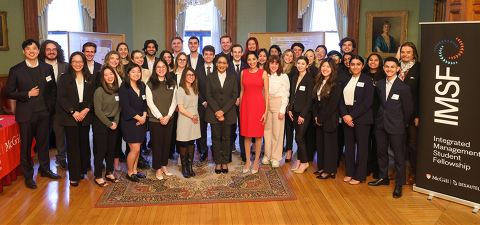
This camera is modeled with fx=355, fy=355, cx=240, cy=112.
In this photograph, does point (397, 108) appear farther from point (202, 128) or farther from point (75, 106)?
point (75, 106)

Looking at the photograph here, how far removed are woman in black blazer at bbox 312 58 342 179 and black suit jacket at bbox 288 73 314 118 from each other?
83 mm

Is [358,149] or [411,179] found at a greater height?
[358,149]

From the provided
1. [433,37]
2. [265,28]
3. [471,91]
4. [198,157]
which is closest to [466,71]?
[471,91]

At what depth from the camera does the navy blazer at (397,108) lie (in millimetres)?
3994

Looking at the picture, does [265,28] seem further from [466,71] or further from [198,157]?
[466,71]

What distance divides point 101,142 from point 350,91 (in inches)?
121

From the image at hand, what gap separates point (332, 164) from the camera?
15.1 ft

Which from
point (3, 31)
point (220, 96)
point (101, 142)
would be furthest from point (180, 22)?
point (101, 142)

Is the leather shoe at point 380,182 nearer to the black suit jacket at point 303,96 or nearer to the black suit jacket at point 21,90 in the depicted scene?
the black suit jacket at point 303,96

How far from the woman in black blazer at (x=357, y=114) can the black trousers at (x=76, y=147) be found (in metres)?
3.20

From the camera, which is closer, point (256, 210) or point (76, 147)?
point (256, 210)

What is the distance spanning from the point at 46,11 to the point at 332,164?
23.7ft

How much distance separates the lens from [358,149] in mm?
4441

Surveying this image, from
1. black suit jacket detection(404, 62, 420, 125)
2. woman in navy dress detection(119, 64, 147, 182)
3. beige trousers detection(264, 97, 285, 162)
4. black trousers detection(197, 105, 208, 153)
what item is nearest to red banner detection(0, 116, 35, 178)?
woman in navy dress detection(119, 64, 147, 182)
